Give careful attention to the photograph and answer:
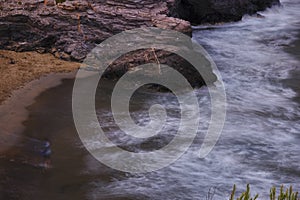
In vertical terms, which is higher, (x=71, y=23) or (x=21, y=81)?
(x=71, y=23)

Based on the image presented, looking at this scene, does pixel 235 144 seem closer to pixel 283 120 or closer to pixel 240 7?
pixel 283 120

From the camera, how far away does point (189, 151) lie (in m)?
6.27

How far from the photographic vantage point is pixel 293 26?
14.1m

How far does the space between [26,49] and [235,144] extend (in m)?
4.73

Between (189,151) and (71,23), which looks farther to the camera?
(71,23)

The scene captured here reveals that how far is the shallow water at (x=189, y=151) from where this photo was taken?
5277 mm

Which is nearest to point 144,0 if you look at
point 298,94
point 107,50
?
point 107,50

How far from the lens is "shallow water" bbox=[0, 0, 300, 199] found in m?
5.28

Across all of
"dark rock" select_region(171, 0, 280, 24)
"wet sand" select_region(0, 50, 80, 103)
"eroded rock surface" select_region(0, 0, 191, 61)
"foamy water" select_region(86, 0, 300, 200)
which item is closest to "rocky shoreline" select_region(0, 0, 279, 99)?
"eroded rock surface" select_region(0, 0, 191, 61)

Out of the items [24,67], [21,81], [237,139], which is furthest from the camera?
[24,67]

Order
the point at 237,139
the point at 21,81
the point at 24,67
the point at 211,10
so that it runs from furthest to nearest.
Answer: the point at 211,10
the point at 24,67
the point at 21,81
the point at 237,139

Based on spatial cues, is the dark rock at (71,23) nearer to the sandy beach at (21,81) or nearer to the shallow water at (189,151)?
the sandy beach at (21,81)

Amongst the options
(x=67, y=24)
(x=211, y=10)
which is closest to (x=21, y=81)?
(x=67, y=24)

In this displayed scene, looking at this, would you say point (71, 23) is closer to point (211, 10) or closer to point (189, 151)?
point (189, 151)
